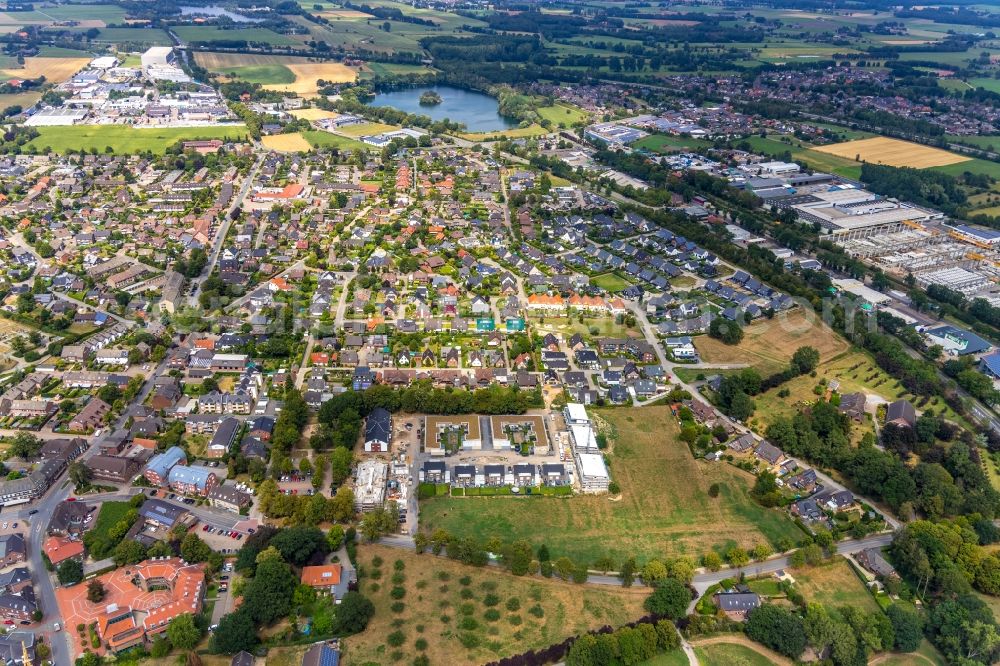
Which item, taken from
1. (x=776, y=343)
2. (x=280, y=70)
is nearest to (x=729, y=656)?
(x=776, y=343)

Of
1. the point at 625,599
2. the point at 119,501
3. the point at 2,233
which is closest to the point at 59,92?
the point at 2,233

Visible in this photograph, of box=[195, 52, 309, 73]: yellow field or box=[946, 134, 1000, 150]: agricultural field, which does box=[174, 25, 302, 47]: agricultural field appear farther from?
box=[946, 134, 1000, 150]: agricultural field

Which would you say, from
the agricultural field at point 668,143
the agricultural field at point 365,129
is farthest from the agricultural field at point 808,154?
the agricultural field at point 365,129

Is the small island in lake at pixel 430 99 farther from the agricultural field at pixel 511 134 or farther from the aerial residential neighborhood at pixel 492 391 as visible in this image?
the agricultural field at pixel 511 134

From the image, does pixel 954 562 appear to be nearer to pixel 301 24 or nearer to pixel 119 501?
pixel 119 501

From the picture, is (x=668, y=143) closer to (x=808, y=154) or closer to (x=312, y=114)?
(x=808, y=154)

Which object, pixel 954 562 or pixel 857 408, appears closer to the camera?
pixel 954 562
